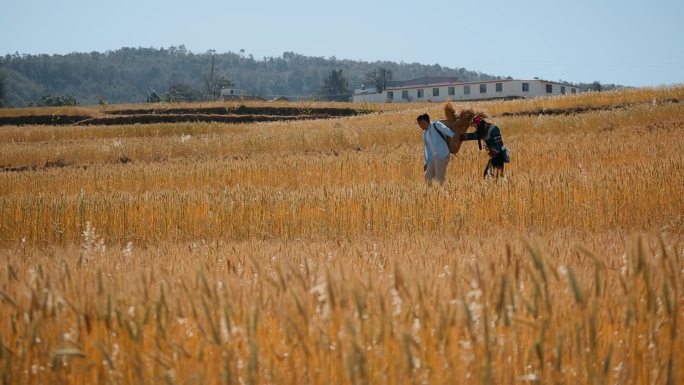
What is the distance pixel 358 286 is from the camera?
319cm

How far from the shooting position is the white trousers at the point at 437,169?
1244 cm

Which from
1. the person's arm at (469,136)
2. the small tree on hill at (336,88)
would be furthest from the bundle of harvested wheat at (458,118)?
the small tree on hill at (336,88)

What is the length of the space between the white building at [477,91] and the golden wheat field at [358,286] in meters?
78.9

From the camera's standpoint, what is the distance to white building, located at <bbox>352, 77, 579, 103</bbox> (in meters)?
91.6

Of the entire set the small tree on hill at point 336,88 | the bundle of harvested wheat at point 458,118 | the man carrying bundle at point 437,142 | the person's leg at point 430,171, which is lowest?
the person's leg at point 430,171

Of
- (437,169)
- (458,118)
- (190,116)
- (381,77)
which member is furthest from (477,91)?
(437,169)

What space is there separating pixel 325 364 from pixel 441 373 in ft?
1.57

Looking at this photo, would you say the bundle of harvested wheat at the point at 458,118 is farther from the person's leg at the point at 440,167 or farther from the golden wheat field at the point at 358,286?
the golden wheat field at the point at 358,286

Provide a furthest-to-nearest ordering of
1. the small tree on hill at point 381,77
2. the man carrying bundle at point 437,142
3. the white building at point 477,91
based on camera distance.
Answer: the small tree on hill at point 381,77, the white building at point 477,91, the man carrying bundle at point 437,142

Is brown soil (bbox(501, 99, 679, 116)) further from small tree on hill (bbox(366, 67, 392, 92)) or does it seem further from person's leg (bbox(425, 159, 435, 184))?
small tree on hill (bbox(366, 67, 392, 92))

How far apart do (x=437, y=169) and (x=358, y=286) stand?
947cm

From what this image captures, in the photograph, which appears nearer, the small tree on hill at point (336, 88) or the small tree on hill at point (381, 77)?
the small tree on hill at point (381, 77)

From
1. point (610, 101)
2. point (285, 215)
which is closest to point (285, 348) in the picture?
point (285, 215)

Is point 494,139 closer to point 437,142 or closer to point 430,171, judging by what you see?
point 437,142
